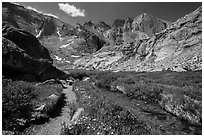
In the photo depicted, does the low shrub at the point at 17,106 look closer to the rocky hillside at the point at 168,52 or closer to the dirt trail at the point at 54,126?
the dirt trail at the point at 54,126

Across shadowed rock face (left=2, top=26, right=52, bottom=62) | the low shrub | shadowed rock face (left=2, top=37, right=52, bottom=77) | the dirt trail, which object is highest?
shadowed rock face (left=2, top=26, right=52, bottom=62)

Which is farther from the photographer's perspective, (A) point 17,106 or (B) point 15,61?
(B) point 15,61

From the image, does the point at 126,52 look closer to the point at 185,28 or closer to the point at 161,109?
the point at 185,28

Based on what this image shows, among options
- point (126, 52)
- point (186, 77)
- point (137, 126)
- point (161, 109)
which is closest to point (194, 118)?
point (161, 109)

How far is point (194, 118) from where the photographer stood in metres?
12.4

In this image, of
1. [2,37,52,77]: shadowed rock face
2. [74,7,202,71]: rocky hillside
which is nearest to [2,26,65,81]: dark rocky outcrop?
[2,37,52,77]: shadowed rock face

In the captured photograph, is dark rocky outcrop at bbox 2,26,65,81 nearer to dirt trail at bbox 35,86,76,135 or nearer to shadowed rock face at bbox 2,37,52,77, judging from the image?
shadowed rock face at bbox 2,37,52,77

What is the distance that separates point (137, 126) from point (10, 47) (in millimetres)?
15201

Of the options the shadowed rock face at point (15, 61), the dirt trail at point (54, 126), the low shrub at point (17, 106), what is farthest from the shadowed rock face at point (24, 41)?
the dirt trail at point (54, 126)

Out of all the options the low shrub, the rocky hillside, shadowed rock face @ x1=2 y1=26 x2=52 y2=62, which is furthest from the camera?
the rocky hillside

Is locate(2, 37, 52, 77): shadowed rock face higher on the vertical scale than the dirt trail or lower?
higher

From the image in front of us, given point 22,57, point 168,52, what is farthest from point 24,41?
point 168,52

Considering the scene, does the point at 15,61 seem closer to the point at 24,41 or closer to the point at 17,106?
the point at 24,41

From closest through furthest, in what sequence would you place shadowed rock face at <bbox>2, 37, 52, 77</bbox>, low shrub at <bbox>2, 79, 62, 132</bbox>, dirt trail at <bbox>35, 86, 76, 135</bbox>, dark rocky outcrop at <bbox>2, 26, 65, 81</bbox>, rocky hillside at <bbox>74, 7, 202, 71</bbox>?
low shrub at <bbox>2, 79, 62, 132</bbox> → dirt trail at <bbox>35, 86, 76, 135</bbox> → shadowed rock face at <bbox>2, 37, 52, 77</bbox> → dark rocky outcrop at <bbox>2, 26, 65, 81</bbox> → rocky hillside at <bbox>74, 7, 202, 71</bbox>
